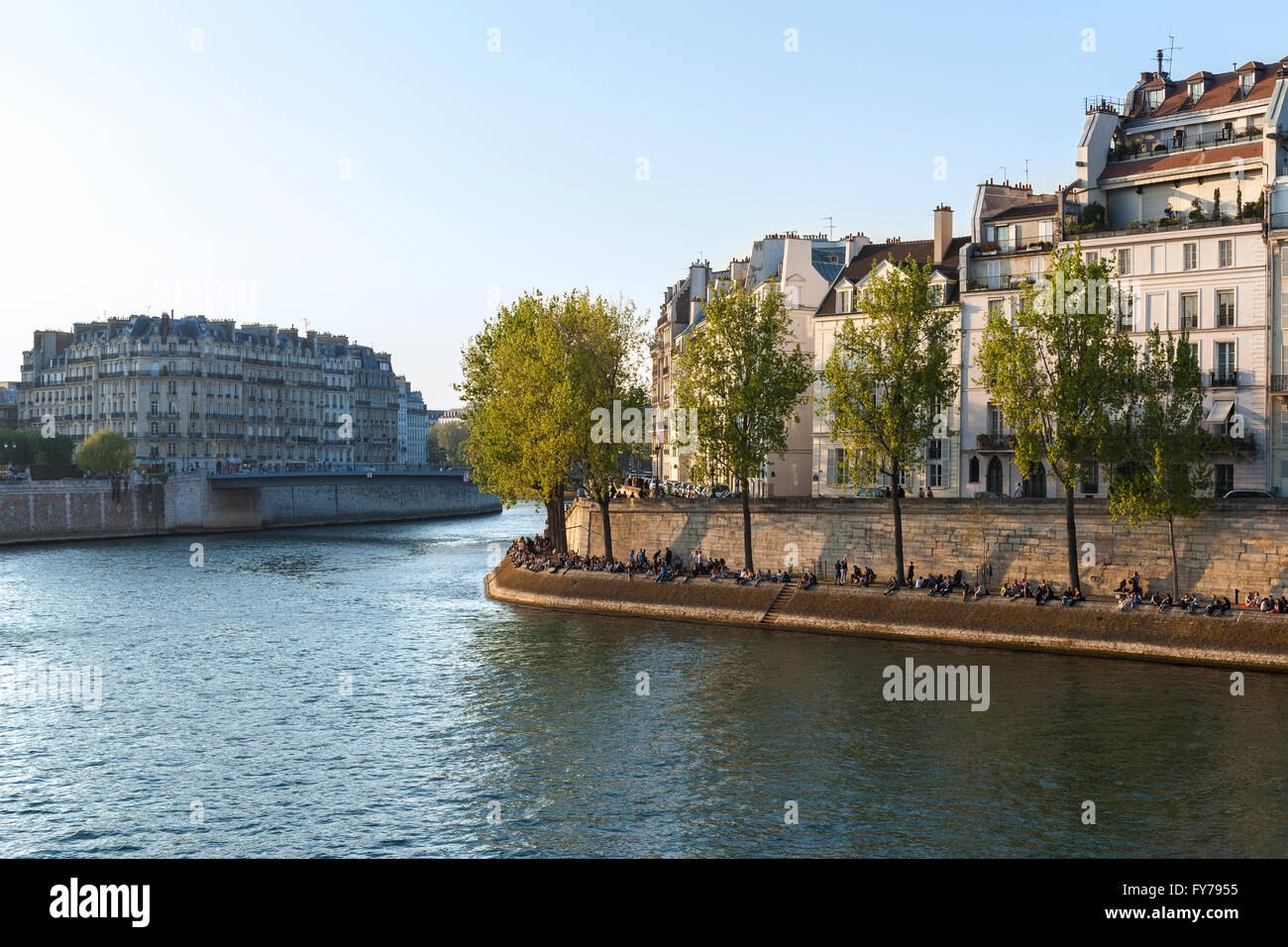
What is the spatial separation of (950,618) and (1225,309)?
2079 cm

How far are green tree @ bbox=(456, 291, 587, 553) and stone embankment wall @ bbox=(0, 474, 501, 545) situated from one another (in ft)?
184

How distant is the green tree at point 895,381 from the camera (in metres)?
54.5

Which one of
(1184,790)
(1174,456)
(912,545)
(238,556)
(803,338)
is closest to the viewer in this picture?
(1184,790)

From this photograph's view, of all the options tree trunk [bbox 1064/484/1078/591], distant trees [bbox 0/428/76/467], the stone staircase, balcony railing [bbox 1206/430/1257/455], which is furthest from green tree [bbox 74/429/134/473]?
balcony railing [bbox 1206/430/1257/455]

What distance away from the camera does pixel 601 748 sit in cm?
3350

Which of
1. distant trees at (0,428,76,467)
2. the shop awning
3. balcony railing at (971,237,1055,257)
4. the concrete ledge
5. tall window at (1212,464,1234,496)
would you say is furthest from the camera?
distant trees at (0,428,76,467)

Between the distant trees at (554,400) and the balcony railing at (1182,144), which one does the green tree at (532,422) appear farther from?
the balcony railing at (1182,144)

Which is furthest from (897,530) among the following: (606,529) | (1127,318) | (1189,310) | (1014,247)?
(1014,247)

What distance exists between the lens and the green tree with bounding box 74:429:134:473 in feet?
442

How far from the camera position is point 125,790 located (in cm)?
2997

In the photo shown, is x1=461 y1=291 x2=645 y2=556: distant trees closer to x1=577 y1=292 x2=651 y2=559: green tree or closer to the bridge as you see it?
x1=577 y1=292 x2=651 y2=559: green tree

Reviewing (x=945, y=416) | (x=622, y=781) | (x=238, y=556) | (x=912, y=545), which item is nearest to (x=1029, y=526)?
(x=912, y=545)
